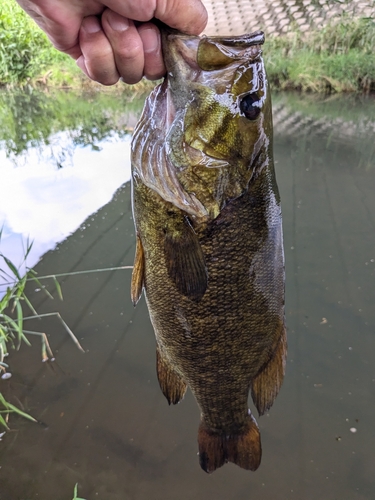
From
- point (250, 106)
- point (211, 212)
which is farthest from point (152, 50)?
point (211, 212)

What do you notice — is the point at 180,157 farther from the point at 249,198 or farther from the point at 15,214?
the point at 15,214

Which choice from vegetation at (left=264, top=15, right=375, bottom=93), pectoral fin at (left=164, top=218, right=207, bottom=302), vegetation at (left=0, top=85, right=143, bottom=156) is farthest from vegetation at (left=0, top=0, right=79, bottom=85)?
pectoral fin at (left=164, top=218, right=207, bottom=302)

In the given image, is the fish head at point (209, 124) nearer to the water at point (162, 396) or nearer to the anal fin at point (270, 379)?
the anal fin at point (270, 379)

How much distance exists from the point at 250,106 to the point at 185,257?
42 cm

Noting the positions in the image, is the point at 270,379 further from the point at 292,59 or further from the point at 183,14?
the point at 292,59

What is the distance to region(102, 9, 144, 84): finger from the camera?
96 cm

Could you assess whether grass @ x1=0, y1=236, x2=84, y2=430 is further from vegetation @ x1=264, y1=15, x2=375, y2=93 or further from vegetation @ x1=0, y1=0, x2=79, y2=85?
vegetation @ x1=0, y1=0, x2=79, y2=85

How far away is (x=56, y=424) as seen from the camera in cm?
234

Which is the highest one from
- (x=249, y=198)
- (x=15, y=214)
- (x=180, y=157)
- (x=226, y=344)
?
(x=180, y=157)

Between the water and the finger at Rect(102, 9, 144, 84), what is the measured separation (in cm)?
194

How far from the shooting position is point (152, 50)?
39.4 inches

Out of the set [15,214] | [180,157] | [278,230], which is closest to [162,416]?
[278,230]

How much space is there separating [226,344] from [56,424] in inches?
63.0

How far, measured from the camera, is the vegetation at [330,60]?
7.85 meters
